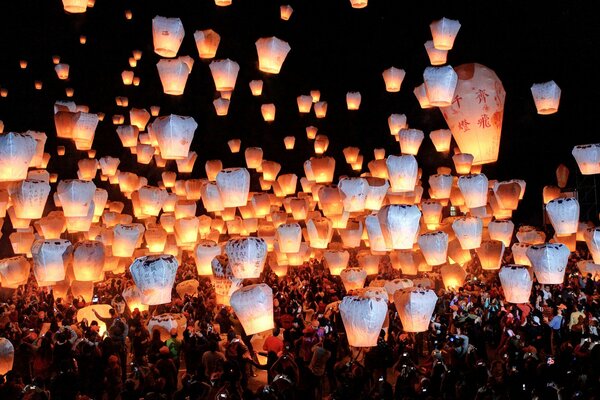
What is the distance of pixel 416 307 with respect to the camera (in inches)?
317

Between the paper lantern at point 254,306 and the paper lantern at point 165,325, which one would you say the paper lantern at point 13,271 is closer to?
the paper lantern at point 165,325

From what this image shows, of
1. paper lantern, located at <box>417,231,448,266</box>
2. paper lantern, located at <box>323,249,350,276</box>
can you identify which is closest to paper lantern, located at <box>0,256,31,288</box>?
paper lantern, located at <box>323,249,350,276</box>

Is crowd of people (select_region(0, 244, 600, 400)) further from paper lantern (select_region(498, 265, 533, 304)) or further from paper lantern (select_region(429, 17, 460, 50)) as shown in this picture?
paper lantern (select_region(429, 17, 460, 50))

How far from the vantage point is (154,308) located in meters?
11.0

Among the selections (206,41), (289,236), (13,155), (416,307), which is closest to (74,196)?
(13,155)

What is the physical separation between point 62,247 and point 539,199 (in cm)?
1587

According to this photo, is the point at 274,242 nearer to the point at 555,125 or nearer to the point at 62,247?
the point at 62,247

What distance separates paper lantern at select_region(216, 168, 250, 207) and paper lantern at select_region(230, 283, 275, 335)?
2.74m

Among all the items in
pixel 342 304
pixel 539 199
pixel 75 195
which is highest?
pixel 75 195

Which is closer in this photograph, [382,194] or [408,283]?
[408,283]

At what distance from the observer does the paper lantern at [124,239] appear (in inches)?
500

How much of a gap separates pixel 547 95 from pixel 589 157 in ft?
5.29

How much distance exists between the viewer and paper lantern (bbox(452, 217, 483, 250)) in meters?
11.4

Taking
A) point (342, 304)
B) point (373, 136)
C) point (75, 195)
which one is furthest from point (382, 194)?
point (373, 136)
